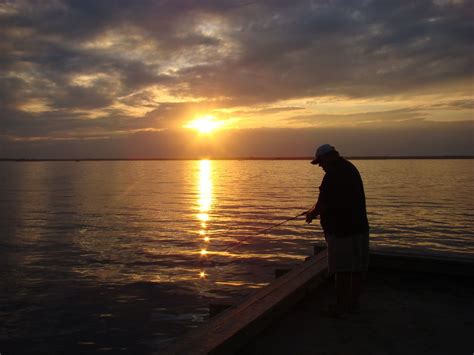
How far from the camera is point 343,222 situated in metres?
5.84

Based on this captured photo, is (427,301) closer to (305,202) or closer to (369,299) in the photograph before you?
(369,299)

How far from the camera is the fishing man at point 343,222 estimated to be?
5.81m

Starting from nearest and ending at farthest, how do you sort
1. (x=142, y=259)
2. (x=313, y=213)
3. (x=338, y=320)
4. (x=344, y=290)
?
(x=338, y=320) → (x=344, y=290) → (x=313, y=213) → (x=142, y=259)

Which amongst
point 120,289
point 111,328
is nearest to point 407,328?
point 111,328

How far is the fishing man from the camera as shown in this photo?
5.81 metres

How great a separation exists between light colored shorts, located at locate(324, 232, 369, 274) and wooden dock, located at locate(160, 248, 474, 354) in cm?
69

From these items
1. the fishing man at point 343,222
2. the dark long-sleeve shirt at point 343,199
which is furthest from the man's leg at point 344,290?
the dark long-sleeve shirt at point 343,199

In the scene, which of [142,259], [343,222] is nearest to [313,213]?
[343,222]

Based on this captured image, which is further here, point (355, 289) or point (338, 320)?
point (355, 289)

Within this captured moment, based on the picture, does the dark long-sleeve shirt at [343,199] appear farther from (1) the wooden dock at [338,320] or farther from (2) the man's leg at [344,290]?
(1) the wooden dock at [338,320]

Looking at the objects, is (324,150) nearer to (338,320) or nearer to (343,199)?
(343,199)

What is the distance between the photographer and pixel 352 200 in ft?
19.0

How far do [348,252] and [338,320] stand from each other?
90 cm

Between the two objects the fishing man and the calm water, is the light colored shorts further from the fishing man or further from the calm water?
the calm water
